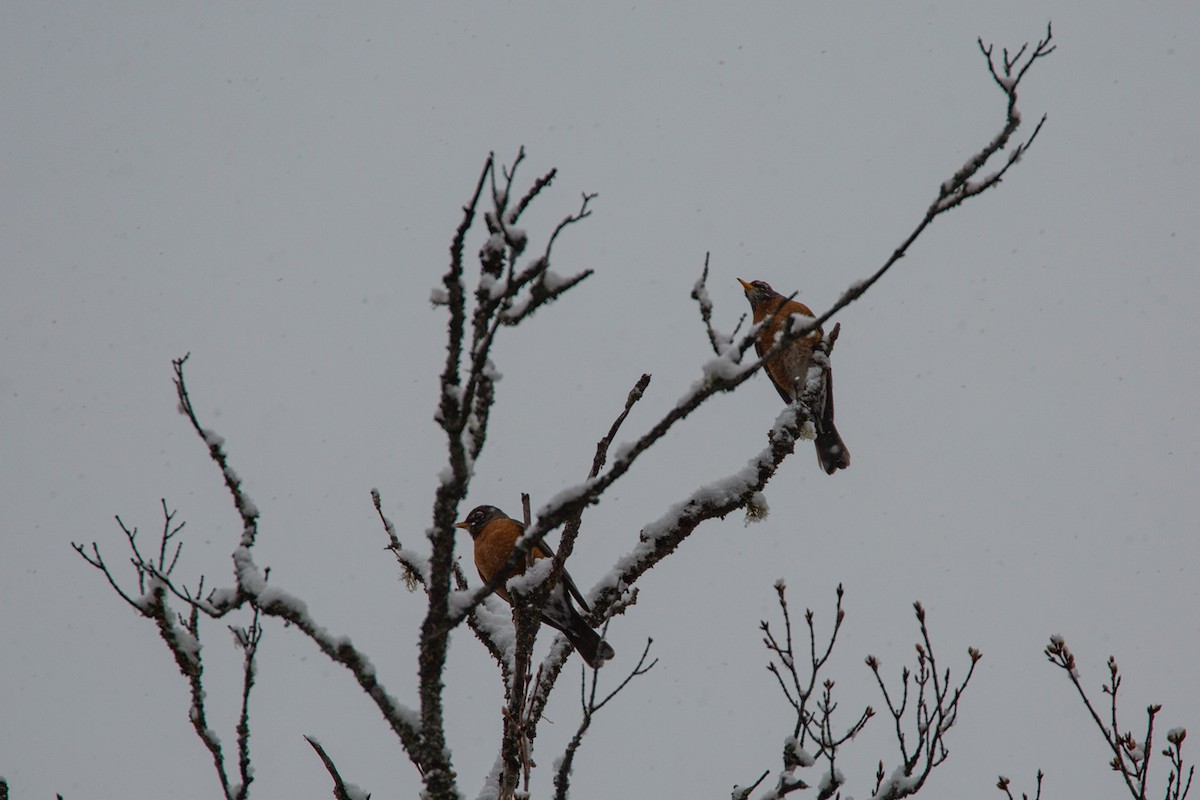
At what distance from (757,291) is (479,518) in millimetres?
3532

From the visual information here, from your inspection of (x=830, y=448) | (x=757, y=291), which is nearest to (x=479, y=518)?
(x=830, y=448)

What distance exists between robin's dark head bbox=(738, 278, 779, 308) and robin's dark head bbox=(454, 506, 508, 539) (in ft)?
10.4

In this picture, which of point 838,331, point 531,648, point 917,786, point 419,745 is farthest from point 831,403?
point 419,745

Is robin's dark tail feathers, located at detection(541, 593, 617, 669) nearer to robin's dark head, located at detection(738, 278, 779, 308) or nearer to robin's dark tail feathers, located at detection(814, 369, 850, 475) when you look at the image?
robin's dark tail feathers, located at detection(814, 369, 850, 475)

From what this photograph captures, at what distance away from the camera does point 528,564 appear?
3.32 m

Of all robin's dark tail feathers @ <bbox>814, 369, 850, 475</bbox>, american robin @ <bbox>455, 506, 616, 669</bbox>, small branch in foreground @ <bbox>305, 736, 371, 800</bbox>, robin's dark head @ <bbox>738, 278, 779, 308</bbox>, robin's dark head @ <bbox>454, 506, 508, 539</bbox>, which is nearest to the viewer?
small branch in foreground @ <bbox>305, 736, 371, 800</bbox>

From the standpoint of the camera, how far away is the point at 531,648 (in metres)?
3.24

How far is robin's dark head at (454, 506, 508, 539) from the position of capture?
6.87 meters

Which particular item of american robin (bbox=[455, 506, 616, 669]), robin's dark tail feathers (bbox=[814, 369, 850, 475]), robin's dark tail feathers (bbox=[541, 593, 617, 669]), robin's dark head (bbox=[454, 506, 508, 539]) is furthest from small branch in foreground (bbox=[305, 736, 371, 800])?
robin's dark tail feathers (bbox=[814, 369, 850, 475])

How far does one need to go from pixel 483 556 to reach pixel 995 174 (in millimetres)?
4583

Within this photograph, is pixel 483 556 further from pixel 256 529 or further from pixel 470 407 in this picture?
pixel 470 407

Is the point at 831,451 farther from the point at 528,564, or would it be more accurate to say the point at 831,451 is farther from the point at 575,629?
the point at 528,564

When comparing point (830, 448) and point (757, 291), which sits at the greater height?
point (757, 291)

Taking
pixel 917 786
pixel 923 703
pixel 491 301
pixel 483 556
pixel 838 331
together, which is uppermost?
pixel 483 556
